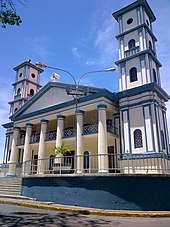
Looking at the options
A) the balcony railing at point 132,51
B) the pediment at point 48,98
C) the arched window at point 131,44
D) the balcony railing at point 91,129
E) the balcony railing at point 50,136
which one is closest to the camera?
the balcony railing at point 91,129

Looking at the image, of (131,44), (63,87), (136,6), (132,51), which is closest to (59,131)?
(63,87)

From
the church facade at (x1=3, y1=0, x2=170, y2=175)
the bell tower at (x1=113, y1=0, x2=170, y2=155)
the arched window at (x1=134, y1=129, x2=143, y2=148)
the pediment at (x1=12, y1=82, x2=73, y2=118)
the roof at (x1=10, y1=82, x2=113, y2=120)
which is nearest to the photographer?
the church facade at (x1=3, y1=0, x2=170, y2=175)

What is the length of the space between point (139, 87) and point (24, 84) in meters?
16.4

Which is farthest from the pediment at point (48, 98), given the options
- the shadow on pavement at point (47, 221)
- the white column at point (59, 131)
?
the shadow on pavement at point (47, 221)

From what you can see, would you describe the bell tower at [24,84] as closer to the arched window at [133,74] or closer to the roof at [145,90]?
the roof at [145,90]

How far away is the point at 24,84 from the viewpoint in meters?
27.8

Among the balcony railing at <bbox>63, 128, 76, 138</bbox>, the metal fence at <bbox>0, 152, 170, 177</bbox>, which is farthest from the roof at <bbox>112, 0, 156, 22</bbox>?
the metal fence at <bbox>0, 152, 170, 177</bbox>

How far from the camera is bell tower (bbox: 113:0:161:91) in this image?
17609 millimetres

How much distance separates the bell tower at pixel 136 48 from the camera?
693 inches

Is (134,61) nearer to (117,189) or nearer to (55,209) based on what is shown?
(117,189)

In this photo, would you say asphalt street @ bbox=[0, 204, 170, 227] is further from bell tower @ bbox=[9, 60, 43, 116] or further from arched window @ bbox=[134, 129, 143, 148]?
bell tower @ bbox=[9, 60, 43, 116]

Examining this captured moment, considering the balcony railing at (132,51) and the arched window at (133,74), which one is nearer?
the arched window at (133,74)

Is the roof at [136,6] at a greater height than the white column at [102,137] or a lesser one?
greater

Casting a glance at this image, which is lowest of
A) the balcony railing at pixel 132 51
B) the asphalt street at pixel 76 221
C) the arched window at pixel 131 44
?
the asphalt street at pixel 76 221
